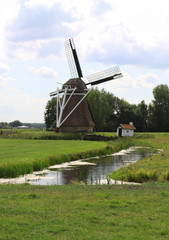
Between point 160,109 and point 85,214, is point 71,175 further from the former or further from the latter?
point 160,109

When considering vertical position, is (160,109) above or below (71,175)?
above

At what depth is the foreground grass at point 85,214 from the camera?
7.12 metres

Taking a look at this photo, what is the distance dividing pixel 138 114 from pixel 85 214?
82.7 m

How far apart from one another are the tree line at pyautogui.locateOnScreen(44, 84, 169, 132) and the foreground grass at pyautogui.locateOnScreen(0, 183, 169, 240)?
251ft

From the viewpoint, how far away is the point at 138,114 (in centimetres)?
8988

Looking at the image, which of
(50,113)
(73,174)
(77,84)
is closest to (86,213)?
(73,174)

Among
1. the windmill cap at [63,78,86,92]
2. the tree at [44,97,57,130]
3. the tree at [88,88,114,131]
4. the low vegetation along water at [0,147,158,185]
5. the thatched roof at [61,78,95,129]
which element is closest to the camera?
the low vegetation along water at [0,147,158,185]

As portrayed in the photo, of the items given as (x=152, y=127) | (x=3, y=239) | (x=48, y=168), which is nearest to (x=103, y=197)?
(x=3, y=239)

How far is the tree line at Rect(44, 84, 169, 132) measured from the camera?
88.6 m

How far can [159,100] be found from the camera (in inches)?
3659

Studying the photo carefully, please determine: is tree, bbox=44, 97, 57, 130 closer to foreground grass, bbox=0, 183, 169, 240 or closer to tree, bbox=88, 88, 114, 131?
tree, bbox=88, 88, 114, 131

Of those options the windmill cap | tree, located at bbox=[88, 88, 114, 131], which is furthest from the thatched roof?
tree, located at bbox=[88, 88, 114, 131]

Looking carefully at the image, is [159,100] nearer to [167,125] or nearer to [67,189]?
[167,125]

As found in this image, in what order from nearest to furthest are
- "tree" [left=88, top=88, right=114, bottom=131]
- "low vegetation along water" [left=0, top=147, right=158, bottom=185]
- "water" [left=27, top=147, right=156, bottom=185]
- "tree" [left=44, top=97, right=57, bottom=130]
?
"low vegetation along water" [left=0, top=147, right=158, bottom=185] → "water" [left=27, top=147, right=156, bottom=185] → "tree" [left=88, top=88, right=114, bottom=131] → "tree" [left=44, top=97, right=57, bottom=130]
